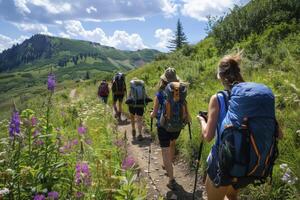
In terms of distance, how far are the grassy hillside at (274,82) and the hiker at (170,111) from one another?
0.82m

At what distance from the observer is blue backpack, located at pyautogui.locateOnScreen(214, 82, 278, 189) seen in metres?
3.29

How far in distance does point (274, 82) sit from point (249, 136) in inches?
239

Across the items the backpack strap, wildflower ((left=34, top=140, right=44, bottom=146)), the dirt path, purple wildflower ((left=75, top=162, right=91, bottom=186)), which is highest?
the backpack strap

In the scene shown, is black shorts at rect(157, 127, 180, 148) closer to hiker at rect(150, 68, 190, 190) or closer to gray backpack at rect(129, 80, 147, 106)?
hiker at rect(150, 68, 190, 190)

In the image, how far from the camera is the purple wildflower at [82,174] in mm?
3906

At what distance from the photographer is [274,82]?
29.0 feet

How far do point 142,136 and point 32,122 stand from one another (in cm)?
677

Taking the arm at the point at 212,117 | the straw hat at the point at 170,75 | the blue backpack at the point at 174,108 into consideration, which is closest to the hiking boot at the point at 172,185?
the blue backpack at the point at 174,108

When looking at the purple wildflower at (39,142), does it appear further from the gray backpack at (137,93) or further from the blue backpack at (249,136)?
the gray backpack at (137,93)

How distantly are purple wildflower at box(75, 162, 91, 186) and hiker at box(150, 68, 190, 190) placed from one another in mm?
2597

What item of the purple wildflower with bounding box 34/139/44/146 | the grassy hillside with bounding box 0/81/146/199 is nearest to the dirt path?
the grassy hillside with bounding box 0/81/146/199

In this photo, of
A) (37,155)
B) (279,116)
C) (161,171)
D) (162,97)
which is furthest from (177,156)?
(37,155)

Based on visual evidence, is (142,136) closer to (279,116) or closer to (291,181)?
(279,116)

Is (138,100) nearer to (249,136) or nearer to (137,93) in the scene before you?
(137,93)
